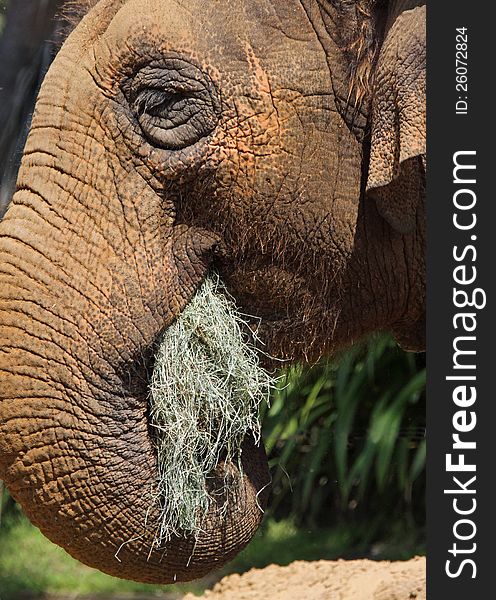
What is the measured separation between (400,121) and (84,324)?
0.83m

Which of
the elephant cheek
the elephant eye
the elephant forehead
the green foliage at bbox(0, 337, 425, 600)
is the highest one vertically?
the green foliage at bbox(0, 337, 425, 600)

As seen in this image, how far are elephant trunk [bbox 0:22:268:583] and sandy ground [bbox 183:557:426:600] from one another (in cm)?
128

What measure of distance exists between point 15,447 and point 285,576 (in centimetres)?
206

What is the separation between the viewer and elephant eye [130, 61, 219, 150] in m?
2.80

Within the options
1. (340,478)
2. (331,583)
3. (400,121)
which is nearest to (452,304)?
(400,121)

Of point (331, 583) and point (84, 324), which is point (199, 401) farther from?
point (331, 583)

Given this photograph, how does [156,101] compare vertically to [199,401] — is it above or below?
above

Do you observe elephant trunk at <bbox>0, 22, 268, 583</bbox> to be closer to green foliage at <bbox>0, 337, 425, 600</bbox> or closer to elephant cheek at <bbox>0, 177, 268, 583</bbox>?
elephant cheek at <bbox>0, 177, 268, 583</bbox>

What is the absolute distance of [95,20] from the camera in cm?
294

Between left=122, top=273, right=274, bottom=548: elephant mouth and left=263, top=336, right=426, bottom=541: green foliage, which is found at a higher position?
left=263, top=336, right=426, bottom=541: green foliage

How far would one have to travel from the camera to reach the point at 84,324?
107 inches

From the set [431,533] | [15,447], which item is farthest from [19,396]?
[431,533]

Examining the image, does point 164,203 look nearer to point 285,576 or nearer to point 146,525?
point 146,525

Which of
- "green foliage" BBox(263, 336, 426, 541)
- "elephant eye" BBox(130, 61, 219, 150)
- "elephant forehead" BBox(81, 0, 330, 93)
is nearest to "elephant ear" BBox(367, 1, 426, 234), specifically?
"elephant forehead" BBox(81, 0, 330, 93)
